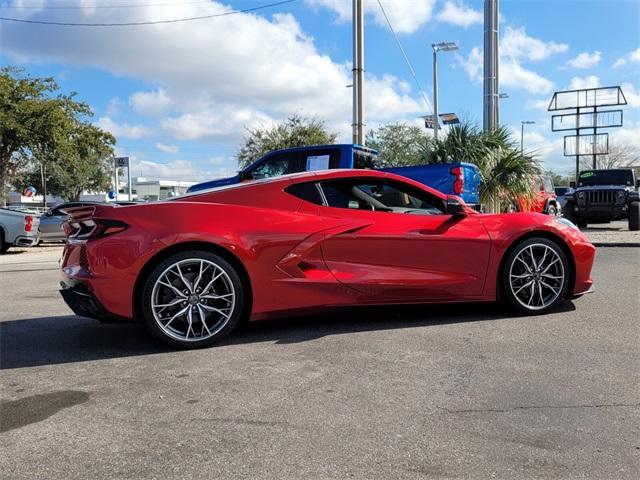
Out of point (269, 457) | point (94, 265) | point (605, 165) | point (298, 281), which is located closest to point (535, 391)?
point (269, 457)

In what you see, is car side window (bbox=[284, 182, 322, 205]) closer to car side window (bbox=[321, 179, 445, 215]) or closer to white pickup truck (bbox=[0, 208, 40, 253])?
car side window (bbox=[321, 179, 445, 215])

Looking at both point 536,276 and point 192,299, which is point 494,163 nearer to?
point 536,276

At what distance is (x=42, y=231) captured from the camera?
16797 millimetres

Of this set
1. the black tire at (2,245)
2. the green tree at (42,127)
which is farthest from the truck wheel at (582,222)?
the green tree at (42,127)

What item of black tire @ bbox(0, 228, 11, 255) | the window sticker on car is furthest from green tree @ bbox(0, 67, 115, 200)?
the window sticker on car

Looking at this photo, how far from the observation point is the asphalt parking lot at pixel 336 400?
8.53ft

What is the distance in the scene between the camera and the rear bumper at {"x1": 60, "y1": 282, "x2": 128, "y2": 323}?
430 centimetres

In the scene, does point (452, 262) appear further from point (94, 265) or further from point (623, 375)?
point (94, 265)

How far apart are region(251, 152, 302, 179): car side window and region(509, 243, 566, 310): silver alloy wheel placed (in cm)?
589

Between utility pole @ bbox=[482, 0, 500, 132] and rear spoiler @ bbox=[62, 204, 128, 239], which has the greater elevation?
utility pole @ bbox=[482, 0, 500, 132]

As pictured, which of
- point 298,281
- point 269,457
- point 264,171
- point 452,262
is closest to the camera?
point 269,457

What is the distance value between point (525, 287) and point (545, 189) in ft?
43.9

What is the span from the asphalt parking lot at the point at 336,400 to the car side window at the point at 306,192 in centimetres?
114

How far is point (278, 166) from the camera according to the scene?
10672 millimetres
